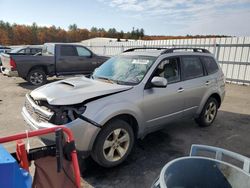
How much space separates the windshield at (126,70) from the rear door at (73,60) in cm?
686

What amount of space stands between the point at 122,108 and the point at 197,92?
2.15 metres

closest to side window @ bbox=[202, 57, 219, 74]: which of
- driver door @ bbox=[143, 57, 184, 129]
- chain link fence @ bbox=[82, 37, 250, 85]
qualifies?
driver door @ bbox=[143, 57, 184, 129]

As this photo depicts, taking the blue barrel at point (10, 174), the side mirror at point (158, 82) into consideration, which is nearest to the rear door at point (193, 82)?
the side mirror at point (158, 82)

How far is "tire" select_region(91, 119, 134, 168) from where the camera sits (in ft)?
10.6

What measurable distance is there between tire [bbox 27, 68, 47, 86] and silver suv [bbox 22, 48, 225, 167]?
269 inches

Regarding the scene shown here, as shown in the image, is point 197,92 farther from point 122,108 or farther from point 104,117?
point 104,117

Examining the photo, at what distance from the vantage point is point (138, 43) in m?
17.3

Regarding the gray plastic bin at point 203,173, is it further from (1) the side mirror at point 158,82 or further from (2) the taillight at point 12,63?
(2) the taillight at point 12,63

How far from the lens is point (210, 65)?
5.37 meters

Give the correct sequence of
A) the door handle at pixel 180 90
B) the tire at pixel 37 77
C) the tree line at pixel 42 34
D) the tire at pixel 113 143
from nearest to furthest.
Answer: the tire at pixel 113 143, the door handle at pixel 180 90, the tire at pixel 37 77, the tree line at pixel 42 34

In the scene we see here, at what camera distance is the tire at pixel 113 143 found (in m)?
3.24

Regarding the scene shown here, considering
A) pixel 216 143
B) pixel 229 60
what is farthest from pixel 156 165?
pixel 229 60

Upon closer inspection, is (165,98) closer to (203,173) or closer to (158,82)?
(158,82)

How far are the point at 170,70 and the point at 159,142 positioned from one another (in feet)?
4.70
